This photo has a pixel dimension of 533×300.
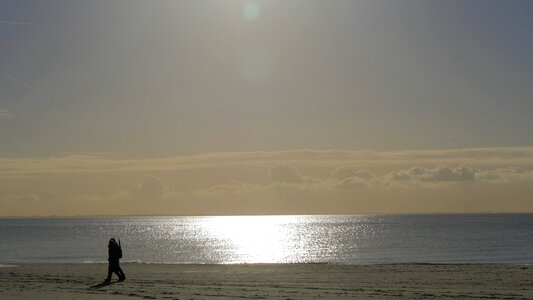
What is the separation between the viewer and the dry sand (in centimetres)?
2214

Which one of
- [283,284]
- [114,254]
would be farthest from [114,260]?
[283,284]

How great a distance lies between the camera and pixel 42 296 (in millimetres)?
21594

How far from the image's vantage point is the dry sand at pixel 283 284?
22.1 meters

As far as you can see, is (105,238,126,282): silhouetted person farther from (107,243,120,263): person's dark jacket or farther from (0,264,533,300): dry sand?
(0,264,533,300): dry sand

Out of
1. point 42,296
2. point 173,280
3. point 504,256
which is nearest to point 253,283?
point 173,280

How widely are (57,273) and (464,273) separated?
19327 mm

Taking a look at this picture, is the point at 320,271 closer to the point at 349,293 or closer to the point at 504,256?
the point at 349,293

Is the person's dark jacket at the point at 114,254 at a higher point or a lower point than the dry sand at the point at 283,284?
higher

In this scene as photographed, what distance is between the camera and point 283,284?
2558 centimetres

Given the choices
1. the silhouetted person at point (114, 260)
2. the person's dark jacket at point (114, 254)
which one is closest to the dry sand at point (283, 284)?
the silhouetted person at point (114, 260)

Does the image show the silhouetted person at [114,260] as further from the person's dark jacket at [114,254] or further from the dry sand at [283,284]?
the dry sand at [283,284]

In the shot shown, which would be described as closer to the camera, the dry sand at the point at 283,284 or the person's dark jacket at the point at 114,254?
the dry sand at the point at 283,284

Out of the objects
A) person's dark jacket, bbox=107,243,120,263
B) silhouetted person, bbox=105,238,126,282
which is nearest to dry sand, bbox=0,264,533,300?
silhouetted person, bbox=105,238,126,282

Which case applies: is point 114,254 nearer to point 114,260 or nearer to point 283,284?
point 114,260
